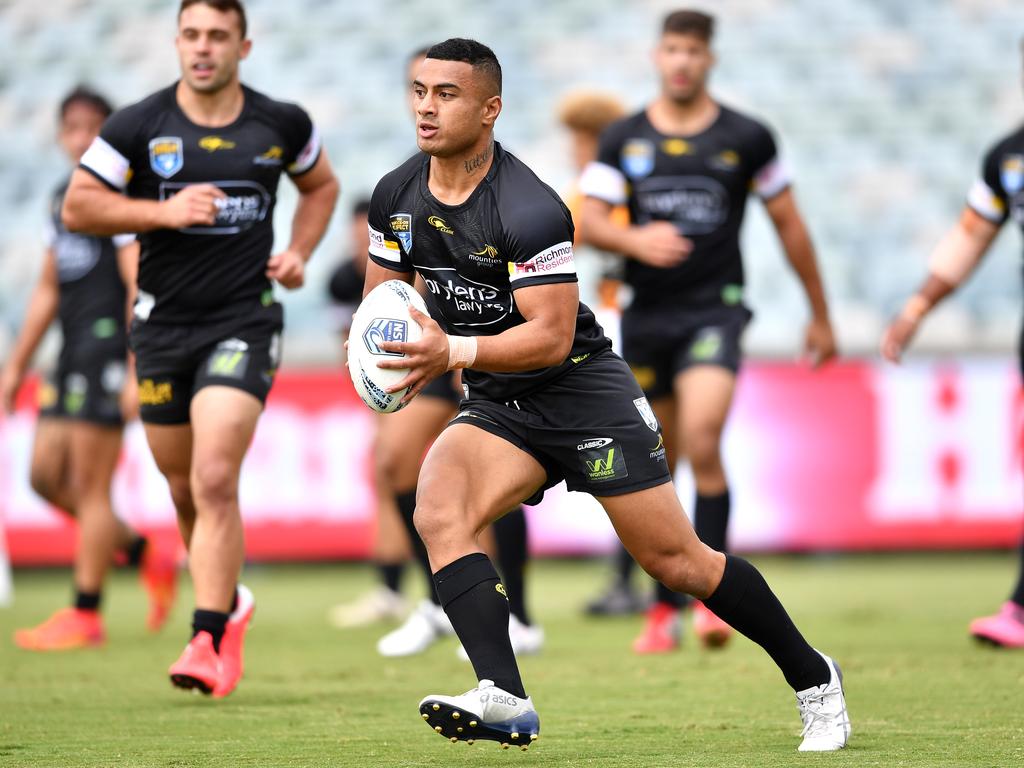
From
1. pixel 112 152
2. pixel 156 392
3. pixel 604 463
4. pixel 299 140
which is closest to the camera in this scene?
pixel 604 463

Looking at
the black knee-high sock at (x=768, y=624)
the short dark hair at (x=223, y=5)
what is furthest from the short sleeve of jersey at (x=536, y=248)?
the short dark hair at (x=223, y=5)

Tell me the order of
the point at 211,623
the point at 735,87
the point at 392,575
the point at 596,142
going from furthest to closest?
the point at 735,87, the point at 392,575, the point at 596,142, the point at 211,623

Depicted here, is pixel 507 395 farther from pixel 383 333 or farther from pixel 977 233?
pixel 977 233

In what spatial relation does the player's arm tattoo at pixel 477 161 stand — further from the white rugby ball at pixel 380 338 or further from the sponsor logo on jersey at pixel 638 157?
the sponsor logo on jersey at pixel 638 157

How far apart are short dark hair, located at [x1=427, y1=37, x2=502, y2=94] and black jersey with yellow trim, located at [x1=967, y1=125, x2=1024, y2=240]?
11.8 ft

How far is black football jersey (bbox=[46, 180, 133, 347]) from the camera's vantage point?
27.1ft

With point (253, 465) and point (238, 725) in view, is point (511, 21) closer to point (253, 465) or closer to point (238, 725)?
point (253, 465)

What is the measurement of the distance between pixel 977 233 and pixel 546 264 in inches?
152

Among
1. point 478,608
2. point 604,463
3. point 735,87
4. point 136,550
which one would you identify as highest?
point 735,87

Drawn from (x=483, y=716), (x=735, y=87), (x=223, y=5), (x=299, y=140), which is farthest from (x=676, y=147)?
(x=735, y=87)

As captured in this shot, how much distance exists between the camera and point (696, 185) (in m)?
7.56

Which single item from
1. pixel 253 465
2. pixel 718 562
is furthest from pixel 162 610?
pixel 718 562

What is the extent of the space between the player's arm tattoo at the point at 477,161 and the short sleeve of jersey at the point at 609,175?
3.03 metres

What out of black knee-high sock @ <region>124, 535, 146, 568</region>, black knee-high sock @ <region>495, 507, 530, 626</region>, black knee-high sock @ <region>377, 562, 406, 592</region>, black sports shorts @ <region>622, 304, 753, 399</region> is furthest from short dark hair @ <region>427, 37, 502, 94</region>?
black knee-high sock @ <region>377, 562, 406, 592</region>
